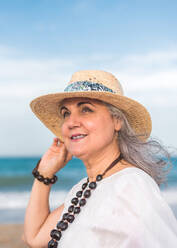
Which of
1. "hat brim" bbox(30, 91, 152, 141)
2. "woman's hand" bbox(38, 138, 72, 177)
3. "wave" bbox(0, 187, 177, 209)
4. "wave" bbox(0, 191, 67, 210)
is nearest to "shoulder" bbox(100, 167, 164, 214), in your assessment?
"hat brim" bbox(30, 91, 152, 141)

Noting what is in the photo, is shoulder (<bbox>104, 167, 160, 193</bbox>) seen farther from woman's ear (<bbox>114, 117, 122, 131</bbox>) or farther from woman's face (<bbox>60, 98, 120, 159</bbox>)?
woman's ear (<bbox>114, 117, 122, 131</bbox>)

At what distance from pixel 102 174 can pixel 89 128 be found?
0.30 metres

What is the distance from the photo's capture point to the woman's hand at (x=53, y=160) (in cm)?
279

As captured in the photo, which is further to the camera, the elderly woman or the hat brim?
the hat brim

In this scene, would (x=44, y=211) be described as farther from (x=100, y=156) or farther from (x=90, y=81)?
(x=90, y=81)

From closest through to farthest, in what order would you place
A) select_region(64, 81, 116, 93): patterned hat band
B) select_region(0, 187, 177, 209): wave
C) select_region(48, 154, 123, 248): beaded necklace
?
select_region(48, 154, 123, 248): beaded necklace, select_region(64, 81, 116, 93): patterned hat band, select_region(0, 187, 177, 209): wave

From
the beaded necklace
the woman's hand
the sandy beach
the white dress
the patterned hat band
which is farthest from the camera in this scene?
the sandy beach

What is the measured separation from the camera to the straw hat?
2252 mm

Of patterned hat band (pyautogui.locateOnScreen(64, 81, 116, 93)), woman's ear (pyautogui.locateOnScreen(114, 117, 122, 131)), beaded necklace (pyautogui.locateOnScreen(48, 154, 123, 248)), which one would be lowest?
beaded necklace (pyautogui.locateOnScreen(48, 154, 123, 248))

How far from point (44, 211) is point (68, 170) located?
2364 cm

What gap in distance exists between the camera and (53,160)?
2811 millimetres

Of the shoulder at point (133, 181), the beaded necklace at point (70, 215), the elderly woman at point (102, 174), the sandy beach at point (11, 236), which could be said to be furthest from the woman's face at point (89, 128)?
the sandy beach at point (11, 236)

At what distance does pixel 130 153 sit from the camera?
230 cm

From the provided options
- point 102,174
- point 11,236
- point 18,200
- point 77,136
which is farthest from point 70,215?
point 18,200
